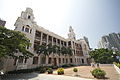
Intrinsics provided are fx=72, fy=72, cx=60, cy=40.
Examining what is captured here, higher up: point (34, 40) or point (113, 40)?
point (113, 40)

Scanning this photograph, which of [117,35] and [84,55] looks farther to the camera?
[117,35]

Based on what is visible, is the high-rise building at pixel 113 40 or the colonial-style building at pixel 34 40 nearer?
the colonial-style building at pixel 34 40

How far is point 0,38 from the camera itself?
30.8ft

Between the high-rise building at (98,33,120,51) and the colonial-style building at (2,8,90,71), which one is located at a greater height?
the high-rise building at (98,33,120,51)

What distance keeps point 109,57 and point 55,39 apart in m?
20.0

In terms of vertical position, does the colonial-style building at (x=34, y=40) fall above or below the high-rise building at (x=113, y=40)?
below

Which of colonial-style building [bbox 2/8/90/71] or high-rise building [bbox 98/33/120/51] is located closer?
colonial-style building [bbox 2/8/90/71]

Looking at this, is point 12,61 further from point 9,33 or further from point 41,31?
point 41,31

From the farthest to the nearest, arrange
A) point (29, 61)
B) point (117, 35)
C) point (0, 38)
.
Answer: point (117, 35) < point (29, 61) < point (0, 38)

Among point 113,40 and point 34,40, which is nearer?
point 34,40

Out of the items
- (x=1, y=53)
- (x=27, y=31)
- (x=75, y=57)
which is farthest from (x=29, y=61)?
(x=75, y=57)

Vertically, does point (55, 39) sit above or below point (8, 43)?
above

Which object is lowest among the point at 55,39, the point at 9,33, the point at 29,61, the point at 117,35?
the point at 29,61

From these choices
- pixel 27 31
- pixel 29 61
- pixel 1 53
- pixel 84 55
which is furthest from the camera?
pixel 84 55
